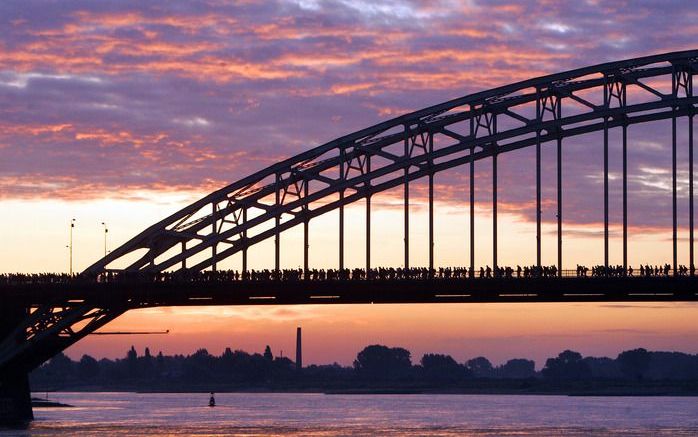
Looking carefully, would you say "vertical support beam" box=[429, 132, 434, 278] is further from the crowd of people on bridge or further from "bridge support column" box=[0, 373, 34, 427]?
"bridge support column" box=[0, 373, 34, 427]

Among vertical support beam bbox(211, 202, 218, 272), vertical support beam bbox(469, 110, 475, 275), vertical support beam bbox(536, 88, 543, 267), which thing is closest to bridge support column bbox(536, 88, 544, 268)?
vertical support beam bbox(536, 88, 543, 267)

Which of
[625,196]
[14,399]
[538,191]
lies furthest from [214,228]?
[625,196]

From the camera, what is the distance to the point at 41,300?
8556 centimetres

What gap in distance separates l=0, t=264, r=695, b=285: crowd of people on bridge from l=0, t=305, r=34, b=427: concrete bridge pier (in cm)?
220

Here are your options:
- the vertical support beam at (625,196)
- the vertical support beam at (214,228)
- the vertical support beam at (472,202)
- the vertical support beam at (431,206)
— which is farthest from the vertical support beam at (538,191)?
the vertical support beam at (214,228)

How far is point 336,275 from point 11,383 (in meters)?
20.8

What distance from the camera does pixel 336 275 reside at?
8256 cm

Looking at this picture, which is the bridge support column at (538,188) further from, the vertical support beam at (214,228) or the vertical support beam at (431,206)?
the vertical support beam at (214,228)

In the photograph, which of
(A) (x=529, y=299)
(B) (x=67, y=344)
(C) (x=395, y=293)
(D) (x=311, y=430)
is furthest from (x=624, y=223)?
(B) (x=67, y=344)

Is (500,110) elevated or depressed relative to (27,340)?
elevated

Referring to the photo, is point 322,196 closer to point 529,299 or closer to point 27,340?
point 529,299

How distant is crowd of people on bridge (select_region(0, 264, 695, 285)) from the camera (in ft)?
260

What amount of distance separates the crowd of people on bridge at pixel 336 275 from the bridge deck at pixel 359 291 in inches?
19.9

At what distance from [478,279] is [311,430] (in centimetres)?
1387
